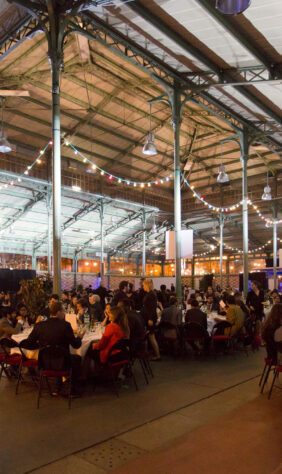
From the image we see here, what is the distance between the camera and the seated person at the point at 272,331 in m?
4.89

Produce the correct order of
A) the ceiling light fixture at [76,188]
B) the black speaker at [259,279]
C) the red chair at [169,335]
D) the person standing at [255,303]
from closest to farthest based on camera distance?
the red chair at [169,335], the person standing at [255,303], the ceiling light fixture at [76,188], the black speaker at [259,279]

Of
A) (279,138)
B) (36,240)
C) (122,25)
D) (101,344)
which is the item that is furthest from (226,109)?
(36,240)

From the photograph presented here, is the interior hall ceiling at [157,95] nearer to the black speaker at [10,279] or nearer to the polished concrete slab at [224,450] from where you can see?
the black speaker at [10,279]

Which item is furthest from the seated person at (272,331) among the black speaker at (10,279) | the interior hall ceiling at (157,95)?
the black speaker at (10,279)

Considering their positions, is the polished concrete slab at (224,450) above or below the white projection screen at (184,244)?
below

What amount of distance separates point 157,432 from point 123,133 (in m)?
16.4

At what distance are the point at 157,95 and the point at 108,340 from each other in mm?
12568

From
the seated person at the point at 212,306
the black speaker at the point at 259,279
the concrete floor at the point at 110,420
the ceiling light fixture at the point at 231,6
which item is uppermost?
the ceiling light fixture at the point at 231,6

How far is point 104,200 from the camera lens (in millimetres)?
20438

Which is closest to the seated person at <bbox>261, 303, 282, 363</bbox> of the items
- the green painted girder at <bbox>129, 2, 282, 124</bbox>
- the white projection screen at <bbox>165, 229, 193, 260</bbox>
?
the white projection screen at <bbox>165, 229, 193, 260</bbox>

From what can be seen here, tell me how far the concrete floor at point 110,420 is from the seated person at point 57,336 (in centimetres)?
40

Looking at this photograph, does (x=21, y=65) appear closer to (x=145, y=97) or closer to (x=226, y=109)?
(x=145, y=97)

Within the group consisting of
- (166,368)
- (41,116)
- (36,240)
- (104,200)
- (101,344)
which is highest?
(41,116)

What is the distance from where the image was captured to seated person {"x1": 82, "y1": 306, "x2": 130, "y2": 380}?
4920 mm
